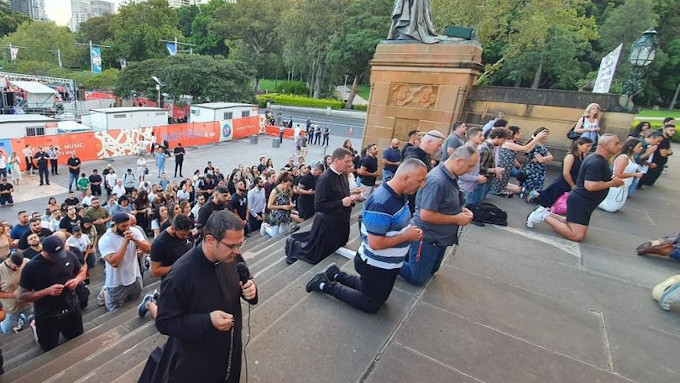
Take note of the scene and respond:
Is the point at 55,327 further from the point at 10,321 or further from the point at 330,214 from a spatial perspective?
the point at 330,214

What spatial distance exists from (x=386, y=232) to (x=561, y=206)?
14.7ft

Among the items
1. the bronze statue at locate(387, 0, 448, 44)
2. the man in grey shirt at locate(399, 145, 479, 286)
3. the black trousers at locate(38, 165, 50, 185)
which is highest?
the bronze statue at locate(387, 0, 448, 44)

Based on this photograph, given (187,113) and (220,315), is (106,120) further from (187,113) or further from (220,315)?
(220,315)

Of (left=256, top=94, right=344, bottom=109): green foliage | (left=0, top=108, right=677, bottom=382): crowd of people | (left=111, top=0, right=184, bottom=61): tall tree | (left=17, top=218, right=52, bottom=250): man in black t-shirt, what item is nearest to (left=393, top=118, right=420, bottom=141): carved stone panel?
(left=0, top=108, right=677, bottom=382): crowd of people

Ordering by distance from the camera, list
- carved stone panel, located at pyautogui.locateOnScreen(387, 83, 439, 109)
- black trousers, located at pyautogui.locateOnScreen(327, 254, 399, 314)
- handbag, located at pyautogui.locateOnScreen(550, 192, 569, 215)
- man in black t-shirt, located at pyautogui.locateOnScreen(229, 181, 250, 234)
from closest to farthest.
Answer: black trousers, located at pyautogui.locateOnScreen(327, 254, 399, 314) < handbag, located at pyautogui.locateOnScreen(550, 192, 569, 215) < man in black t-shirt, located at pyautogui.locateOnScreen(229, 181, 250, 234) < carved stone panel, located at pyautogui.locateOnScreen(387, 83, 439, 109)

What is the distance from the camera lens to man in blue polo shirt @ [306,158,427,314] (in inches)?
110

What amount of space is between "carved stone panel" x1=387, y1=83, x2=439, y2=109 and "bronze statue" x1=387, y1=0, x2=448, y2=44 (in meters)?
1.19

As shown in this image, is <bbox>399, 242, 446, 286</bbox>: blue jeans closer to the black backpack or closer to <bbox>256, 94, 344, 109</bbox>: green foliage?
the black backpack

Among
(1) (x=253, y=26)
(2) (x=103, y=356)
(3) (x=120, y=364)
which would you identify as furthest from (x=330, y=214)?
(1) (x=253, y=26)

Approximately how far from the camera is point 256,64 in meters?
52.7

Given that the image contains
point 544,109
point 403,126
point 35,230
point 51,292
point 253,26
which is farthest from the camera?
point 253,26

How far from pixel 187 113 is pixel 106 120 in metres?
13.9

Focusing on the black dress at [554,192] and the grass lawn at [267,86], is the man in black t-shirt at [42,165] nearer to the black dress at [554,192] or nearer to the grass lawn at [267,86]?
the black dress at [554,192]

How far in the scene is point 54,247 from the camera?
3.85 metres
